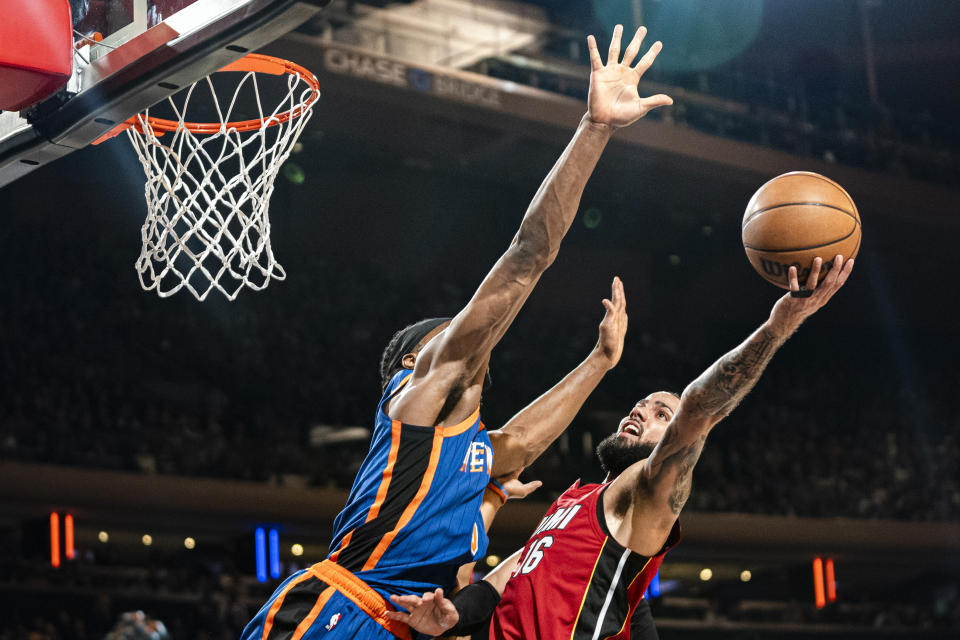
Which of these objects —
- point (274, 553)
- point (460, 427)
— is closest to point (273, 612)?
point (460, 427)

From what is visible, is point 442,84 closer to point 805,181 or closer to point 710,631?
point 710,631

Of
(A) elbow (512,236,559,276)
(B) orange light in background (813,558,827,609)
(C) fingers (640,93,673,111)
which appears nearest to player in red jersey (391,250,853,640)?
(A) elbow (512,236,559,276)

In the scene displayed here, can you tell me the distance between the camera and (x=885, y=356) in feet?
61.5

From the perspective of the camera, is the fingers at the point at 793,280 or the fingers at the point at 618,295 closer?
the fingers at the point at 793,280

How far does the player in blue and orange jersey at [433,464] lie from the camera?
2914 millimetres

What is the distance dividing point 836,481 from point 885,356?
4.02 meters

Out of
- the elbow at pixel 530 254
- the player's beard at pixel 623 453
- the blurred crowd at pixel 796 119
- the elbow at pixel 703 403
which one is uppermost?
the elbow at pixel 530 254

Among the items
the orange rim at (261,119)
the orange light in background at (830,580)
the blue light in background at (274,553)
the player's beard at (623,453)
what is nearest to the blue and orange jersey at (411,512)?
the player's beard at (623,453)

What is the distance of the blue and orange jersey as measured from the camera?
2.99 m

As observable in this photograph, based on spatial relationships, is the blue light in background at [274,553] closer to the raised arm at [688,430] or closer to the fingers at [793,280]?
the raised arm at [688,430]

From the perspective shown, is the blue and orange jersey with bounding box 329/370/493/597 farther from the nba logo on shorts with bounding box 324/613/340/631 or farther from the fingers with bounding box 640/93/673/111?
the fingers with bounding box 640/93/673/111

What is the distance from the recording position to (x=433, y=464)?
9.89ft

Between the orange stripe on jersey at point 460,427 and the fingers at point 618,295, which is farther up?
the orange stripe on jersey at point 460,427

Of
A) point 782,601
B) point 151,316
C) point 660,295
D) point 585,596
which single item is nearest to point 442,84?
point 151,316
